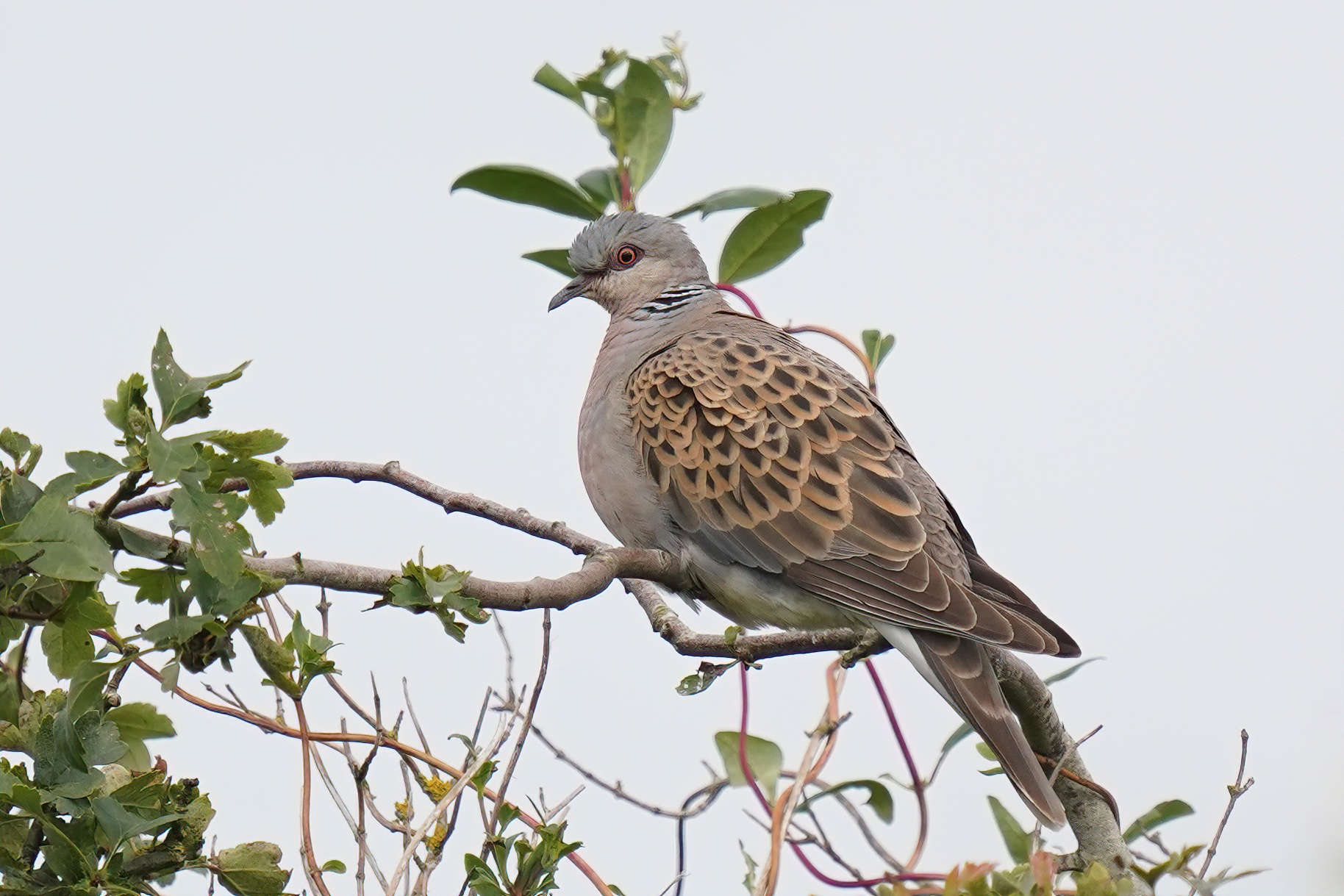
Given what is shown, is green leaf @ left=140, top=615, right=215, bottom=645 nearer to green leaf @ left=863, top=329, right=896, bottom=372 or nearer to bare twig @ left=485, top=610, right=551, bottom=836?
bare twig @ left=485, top=610, right=551, bottom=836

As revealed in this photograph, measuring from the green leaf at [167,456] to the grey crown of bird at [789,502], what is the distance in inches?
76.2

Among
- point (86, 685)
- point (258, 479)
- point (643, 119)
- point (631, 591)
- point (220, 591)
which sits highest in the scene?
point (643, 119)

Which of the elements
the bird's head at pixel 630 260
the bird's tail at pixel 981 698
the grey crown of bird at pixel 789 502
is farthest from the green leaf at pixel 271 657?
the bird's head at pixel 630 260

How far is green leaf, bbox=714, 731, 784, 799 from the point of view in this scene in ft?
9.59

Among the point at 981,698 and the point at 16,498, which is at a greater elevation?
the point at 981,698

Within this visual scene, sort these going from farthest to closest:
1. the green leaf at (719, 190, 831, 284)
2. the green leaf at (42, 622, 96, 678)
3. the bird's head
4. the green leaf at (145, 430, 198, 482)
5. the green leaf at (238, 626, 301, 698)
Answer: the bird's head → the green leaf at (719, 190, 831, 284) → the green leaf at (238, 626, 301, 698) → the green leaf at (42, 622, 96, 678) → the green leaf at (145, 430, 198, 482)

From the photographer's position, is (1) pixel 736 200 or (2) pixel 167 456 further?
(1) pixel 736 200

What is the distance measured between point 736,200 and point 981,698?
4.39 feet

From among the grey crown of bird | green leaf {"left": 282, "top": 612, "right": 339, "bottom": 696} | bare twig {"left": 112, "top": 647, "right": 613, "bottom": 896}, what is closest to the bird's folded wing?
the grey crown of bird

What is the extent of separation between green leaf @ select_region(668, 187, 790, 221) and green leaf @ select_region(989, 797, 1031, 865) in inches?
60.3

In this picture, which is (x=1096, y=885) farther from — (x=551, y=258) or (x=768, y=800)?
(x=551, y=258)

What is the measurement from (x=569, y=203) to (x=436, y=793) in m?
1.73

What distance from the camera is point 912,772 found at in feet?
9.91

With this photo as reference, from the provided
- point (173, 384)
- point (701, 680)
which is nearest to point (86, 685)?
point (173, 384)
